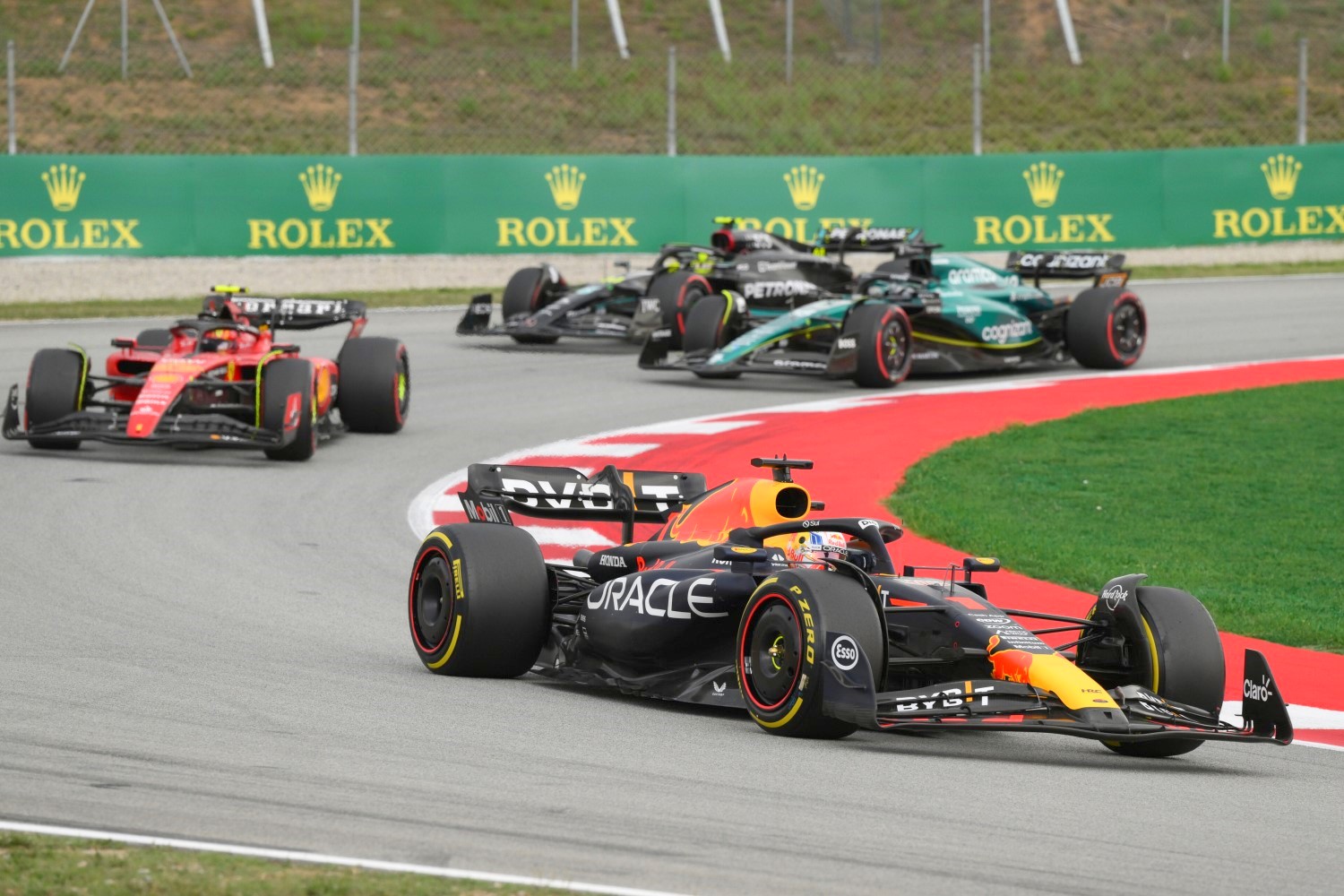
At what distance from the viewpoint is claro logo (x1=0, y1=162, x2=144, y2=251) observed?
26.3 metres

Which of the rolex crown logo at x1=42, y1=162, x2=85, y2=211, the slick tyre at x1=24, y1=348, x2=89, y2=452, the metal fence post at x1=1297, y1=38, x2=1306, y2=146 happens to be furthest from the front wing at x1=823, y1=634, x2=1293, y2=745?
the metal fence post at x1=1297, y1=38, x2=1306, y2=146

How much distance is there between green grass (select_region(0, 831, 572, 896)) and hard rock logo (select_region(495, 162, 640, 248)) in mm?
23866

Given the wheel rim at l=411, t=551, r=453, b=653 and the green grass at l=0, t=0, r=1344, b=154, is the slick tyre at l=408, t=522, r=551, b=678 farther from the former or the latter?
the green grass at l=0, t=0, r=1344, b=154

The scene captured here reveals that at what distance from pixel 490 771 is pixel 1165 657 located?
264 cm

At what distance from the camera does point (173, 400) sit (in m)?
15.3

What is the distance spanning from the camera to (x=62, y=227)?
26.5 meters

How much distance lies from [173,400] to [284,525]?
2.76m

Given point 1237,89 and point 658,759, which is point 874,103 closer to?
point 1237,89

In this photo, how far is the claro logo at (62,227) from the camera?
2627 cm

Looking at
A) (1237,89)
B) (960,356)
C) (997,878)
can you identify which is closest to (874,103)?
(1237,89)

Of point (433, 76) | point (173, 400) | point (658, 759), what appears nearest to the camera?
point (658, 759)

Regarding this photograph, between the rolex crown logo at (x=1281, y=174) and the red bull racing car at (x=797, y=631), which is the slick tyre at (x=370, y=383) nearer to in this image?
the red bull racing car at (x=797, y=631)

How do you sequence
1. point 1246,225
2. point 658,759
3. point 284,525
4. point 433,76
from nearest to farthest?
point 658,759, point 284,525, point 1246,225, point 433,76

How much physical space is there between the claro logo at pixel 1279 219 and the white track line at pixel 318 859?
2776cm
